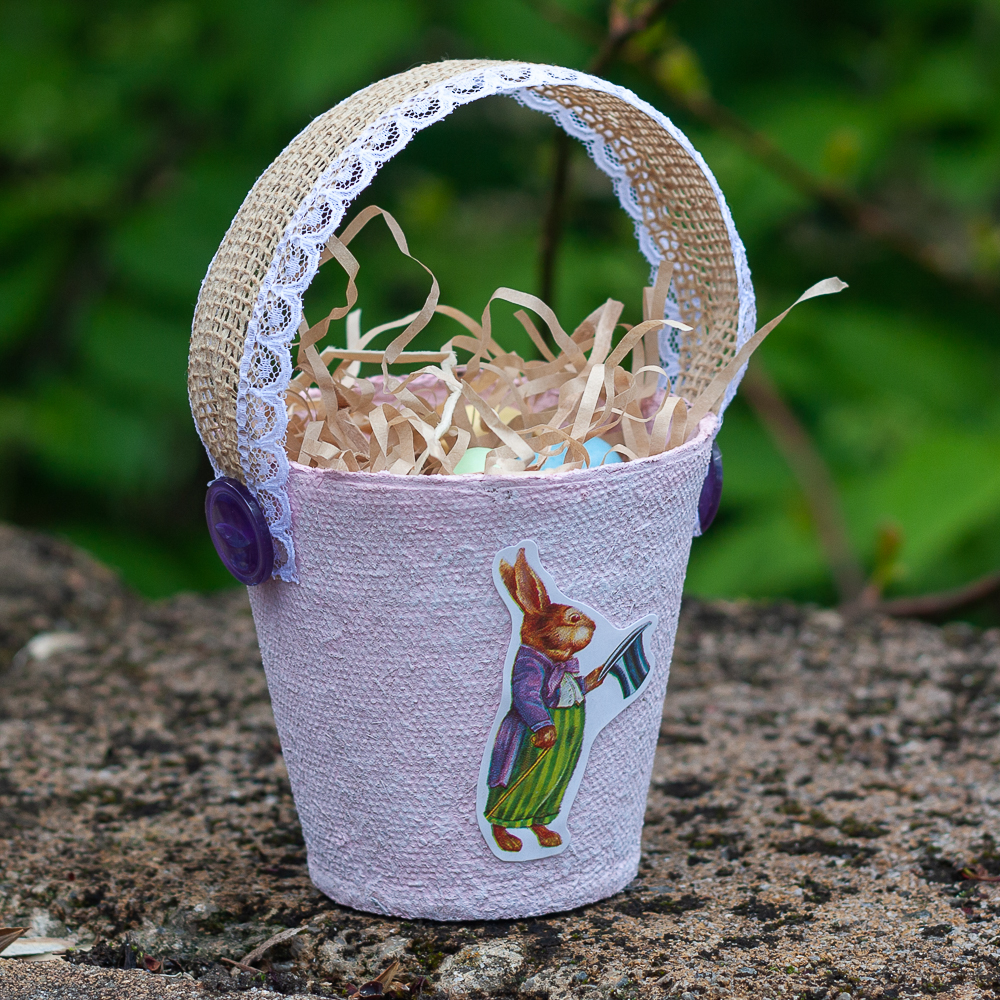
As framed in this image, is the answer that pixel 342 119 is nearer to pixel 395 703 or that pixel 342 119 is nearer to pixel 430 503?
pixel 430 503

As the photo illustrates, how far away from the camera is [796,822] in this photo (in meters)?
1.24

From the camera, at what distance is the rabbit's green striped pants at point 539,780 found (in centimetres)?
99

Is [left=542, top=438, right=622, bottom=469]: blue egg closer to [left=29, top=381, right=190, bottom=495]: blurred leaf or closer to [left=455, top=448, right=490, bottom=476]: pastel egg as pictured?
[left=455, top=448, right=490, bottom=476]: pastel egg

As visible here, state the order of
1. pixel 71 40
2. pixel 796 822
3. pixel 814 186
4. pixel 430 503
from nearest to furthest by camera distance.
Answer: pixel 430 503
pixel 796 822
pixel 814 186
pixel 71 40

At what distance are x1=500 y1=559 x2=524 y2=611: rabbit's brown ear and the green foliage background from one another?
1.20 metres

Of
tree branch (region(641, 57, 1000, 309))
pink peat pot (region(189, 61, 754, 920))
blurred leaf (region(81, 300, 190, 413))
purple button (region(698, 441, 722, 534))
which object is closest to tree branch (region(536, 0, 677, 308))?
tree branch (region(641, 57, 1000, 309))

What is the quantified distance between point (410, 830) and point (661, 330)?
0.51 meters

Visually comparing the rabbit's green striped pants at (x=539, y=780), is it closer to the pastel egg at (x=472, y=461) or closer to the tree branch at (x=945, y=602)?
the pastel egg at (x=472, y=461)

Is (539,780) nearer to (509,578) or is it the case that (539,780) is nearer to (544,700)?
(544,700)

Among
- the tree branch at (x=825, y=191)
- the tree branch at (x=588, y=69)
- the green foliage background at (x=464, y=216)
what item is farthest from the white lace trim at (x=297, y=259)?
the green foliage background at (x=464, y=216)

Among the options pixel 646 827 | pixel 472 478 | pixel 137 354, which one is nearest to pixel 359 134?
pixel 472 478

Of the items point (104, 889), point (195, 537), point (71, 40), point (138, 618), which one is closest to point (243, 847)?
point (104, 889)

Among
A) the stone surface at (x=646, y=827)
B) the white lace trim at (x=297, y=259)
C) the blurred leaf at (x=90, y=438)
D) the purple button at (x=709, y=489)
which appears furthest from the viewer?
the blurred leaf at (x=90, y=438)

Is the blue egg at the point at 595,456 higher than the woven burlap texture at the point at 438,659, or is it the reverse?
the blue egg at the point at 595,456
